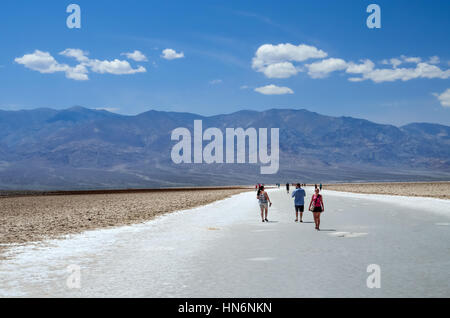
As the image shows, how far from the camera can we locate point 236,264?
9953 millimetres

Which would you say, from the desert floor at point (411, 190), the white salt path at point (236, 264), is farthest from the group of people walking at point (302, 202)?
the desert floor at point (411, 190)

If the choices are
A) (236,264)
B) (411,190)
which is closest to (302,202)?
(236,264)

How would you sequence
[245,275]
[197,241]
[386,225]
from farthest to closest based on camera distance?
1. [386,225]
2. [197,241]
3. [245,275]

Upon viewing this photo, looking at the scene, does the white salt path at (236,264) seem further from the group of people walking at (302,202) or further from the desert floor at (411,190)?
the desert floor at (411,190)

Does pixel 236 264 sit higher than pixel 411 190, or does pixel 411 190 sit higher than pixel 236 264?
pixel 236 264

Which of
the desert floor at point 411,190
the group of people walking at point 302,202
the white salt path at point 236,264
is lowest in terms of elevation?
the desert floor at point 411,190

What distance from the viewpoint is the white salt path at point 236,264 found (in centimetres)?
763

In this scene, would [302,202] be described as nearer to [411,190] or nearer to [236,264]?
[236,264]

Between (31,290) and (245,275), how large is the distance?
341cm

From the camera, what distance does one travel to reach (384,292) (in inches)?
293
